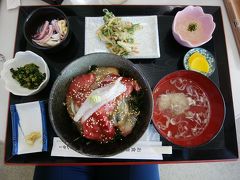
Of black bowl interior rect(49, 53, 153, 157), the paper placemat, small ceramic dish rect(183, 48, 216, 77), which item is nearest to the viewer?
black bowl interior rect(49, 53, 153, 157)

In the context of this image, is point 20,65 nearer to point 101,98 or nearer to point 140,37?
point 101,98

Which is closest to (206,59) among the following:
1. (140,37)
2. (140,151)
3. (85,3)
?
(140,37)

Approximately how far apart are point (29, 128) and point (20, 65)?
0.31 metres

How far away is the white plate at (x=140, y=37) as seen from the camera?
1.31m

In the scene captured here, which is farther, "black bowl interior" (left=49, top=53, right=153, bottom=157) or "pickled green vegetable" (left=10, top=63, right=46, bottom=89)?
"pickled green vegetable" (left=10, top=63, right=46, bottom=89)


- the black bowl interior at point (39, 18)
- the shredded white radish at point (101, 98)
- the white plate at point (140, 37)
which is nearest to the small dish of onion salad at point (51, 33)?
the black bowl interior at point (39, 18)

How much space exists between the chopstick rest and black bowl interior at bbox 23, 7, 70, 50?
1.00 ft

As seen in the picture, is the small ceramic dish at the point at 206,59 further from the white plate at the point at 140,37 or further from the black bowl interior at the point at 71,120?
the black bowl interior at the point at 71,120

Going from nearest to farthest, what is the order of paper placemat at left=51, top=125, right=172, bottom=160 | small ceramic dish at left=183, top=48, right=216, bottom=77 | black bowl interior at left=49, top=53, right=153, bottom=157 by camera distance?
black bowl interior at left=49, top=53, right=153, bottom=157
paper placemat at left=51, top=125, right=172, bottom=160
small ceramic dish at left=183, top=48, right=216, bottom=77

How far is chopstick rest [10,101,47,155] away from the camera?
119 centimetres

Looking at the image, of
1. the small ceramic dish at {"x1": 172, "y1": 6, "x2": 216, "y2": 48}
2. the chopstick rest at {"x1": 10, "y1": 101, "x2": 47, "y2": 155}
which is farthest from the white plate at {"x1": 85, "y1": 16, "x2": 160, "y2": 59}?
the chopstick rest at {"x1": 10, "y1": 101, "x2": 47, "y2": 155}

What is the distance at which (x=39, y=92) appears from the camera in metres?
1.28

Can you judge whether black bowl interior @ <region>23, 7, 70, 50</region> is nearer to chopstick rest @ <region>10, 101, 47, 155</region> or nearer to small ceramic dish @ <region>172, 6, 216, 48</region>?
chopstick rest @ <region>10, 101, 47, 155</region>

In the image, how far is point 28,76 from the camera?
4.05 feet
